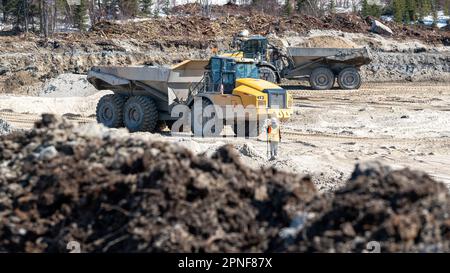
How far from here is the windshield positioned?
51.5ft

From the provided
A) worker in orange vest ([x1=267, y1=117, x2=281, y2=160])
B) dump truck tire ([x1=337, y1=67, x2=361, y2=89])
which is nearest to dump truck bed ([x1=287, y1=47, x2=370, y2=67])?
dump truck tire ([x1=337, y1=67, x2=361, y2=89])

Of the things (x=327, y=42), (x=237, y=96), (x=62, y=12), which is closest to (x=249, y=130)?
(x=237, y=96)

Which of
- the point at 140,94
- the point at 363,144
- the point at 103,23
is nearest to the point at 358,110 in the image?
the point at 363,144

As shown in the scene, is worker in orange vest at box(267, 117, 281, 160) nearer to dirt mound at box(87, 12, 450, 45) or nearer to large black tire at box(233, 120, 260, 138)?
large black tire at box(233, 120, 260, 138)

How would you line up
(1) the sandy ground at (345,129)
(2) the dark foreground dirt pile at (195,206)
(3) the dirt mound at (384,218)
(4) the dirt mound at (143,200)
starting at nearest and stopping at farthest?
(3) the dirt mound at (384,218) < (2) the dark foreground dirt pile at (195,206) < (4) the dirt mound at (143,200) < (1) the sandy ground at (345,129)

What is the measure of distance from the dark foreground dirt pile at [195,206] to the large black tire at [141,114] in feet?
30.0

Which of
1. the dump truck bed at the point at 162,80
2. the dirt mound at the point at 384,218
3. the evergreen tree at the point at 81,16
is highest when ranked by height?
the evergreen tree at the point at 81,16

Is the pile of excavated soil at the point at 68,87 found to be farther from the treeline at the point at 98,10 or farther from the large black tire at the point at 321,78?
the treeline at the point at 98,10

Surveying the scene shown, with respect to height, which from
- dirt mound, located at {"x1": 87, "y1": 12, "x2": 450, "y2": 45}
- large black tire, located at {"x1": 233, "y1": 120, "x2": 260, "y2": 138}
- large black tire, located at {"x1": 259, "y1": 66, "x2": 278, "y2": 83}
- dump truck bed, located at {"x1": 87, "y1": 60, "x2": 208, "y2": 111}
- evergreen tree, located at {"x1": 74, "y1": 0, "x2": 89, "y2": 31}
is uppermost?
evergreen tree, located at {"x1": 74, "y1": 0, "x2": 89, "y2": 31}

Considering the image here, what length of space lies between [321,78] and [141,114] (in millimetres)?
11126

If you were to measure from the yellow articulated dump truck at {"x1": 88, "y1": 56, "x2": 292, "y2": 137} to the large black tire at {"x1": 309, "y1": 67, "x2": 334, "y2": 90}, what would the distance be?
32.7 ft

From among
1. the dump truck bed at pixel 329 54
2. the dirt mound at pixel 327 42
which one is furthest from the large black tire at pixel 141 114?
the dirt mound at pixel 327 42

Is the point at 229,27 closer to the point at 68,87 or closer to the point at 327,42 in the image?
the point at 327,42

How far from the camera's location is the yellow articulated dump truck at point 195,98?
1508 cm
